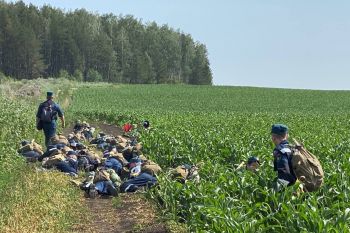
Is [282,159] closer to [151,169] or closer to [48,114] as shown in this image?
[151,169]

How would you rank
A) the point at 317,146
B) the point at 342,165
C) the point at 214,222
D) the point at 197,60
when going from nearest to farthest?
the point at 214,222 < the point at 342,165 < the point at 317,146 < the point at 197,60

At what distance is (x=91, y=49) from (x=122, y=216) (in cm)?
9687

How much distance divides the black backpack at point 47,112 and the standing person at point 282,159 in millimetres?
9681

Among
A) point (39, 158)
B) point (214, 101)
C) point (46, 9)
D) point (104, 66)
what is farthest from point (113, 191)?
point (46, 9)

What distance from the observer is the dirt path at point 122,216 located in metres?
8.59

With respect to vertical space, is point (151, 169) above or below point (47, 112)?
below

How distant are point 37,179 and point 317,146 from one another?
6.51m

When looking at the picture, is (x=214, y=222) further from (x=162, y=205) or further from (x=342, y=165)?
(x=342, y=165)

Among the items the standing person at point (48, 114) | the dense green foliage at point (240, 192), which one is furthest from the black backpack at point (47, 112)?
the dense green foliage at point (240, 192)

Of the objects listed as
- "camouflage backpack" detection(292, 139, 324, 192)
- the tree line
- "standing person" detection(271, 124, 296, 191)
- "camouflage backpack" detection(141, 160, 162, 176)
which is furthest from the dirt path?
the tree line

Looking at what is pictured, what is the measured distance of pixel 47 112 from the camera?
15.7 metres

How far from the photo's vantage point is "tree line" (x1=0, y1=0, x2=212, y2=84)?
315ft

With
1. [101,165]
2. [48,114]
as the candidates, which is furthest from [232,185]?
[48,114]

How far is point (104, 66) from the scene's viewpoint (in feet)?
351
